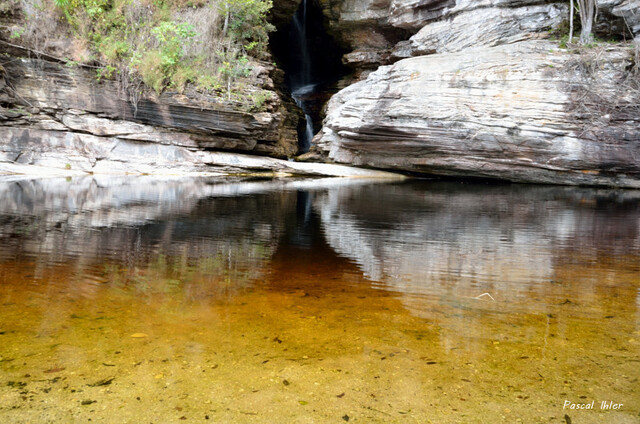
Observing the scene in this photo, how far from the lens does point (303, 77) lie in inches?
899

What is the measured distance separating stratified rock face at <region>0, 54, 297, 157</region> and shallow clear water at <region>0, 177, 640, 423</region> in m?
9.45

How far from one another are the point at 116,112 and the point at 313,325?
14.4m

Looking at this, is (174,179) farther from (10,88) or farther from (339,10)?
(339,10)

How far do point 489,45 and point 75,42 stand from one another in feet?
48.0

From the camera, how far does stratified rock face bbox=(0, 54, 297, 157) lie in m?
13.7

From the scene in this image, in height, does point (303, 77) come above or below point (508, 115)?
above

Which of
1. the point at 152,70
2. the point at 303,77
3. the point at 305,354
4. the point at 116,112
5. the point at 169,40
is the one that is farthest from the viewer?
the point at 303,77

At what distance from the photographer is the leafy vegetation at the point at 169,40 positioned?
46.7 ft

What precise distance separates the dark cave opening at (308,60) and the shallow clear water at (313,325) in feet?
49.6

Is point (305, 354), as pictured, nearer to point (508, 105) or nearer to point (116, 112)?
point (508, 105)
